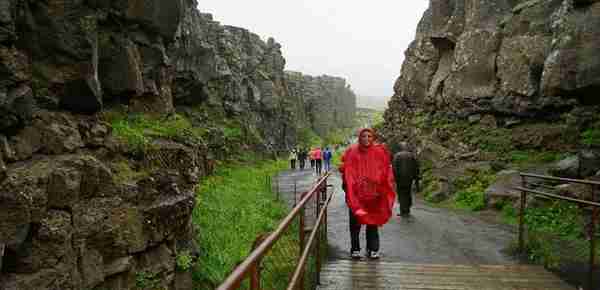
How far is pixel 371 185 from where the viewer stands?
563cm

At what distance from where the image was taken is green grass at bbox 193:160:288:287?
8891 millimetres

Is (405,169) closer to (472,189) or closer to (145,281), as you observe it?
(472,189)

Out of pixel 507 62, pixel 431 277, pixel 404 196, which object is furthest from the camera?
pixel 507 62

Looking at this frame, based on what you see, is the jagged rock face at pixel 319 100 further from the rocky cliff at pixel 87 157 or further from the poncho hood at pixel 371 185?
the poncho hood at pixel 371 185

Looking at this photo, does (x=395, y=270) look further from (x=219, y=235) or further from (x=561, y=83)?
(x=561, y=83)

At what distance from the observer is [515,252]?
7.16m

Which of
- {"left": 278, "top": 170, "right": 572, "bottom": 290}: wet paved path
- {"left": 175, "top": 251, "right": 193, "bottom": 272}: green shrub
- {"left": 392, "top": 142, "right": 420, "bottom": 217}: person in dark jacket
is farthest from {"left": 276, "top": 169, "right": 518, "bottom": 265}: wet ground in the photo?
{"left": 175, "top": 251, "right": 193, "bottom": 272}: green shrub

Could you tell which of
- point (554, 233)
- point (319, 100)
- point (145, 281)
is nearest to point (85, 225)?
point (145, 281)

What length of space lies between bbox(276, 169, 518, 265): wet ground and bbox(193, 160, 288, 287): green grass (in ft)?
6.83

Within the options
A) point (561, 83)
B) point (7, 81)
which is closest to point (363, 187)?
point (7, 81)

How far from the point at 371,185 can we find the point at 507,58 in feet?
44.5

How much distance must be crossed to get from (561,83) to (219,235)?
859 cm

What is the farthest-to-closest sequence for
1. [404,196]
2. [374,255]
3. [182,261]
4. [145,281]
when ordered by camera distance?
1. [404,196]
2. [182,261]
3. [145,281]
4. [374,255]

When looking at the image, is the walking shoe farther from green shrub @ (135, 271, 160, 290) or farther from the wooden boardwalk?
green shrub @ (135, 271, 160, 290)
